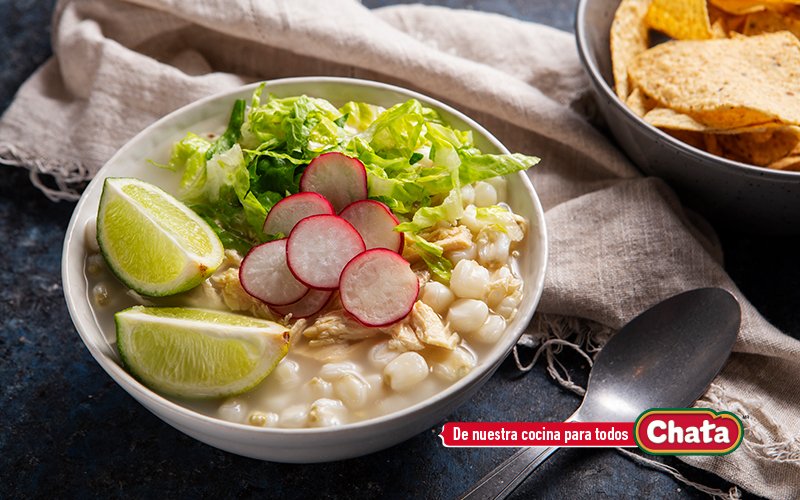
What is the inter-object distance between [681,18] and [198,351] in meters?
2.06

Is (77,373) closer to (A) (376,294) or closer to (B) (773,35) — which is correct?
(A) (376,294)

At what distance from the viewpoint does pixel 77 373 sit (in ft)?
7.61

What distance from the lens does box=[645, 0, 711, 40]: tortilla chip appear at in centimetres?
285

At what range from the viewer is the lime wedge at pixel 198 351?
182 cm

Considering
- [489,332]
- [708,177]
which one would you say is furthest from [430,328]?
[708,177]

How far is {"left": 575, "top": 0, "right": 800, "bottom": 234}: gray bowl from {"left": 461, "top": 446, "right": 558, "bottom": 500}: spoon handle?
1020 mm

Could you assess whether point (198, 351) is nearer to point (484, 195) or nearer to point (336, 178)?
point (336, 178)

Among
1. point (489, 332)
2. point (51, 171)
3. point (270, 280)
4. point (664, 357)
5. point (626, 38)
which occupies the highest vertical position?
point (626, 38)

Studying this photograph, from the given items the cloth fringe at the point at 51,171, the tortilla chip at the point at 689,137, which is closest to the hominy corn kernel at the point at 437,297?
the tortilla chip at the point at 689,137

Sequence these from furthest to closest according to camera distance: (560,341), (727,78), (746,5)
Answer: (746,5), (727,78), (560,341)

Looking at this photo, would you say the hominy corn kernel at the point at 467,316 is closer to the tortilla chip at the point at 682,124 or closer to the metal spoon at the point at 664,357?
the metal spoon at the point at 664,357

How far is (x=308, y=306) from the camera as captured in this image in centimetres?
200

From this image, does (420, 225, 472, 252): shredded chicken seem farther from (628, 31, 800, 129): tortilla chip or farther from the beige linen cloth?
(628, 31, 800, 129): tortilla chip

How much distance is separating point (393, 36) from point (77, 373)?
1.54 m
